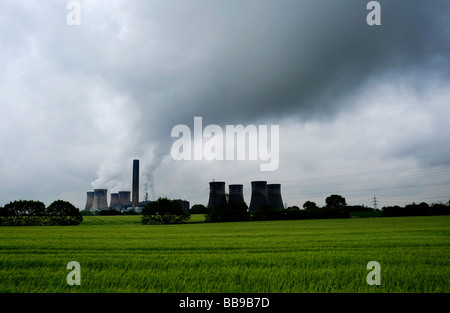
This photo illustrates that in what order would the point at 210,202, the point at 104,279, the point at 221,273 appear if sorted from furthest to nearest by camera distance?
the point at 210,202 → the point at 221,273 → the point at 104,279

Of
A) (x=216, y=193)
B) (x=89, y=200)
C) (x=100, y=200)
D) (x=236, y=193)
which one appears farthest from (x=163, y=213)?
(x=89, y=200)

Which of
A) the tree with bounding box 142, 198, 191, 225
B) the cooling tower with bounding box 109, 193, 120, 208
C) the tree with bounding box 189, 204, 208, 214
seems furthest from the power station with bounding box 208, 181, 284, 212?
the cooling tower with bounding box 109, 193, 120, 208

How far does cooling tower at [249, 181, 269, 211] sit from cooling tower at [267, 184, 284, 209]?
3263 millimetres

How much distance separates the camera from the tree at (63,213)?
51162 mm

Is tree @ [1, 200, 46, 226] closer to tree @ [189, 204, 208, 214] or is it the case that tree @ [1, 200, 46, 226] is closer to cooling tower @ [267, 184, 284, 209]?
cooling tower @ [267, 184, 284, 209]

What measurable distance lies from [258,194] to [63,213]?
41.3 m

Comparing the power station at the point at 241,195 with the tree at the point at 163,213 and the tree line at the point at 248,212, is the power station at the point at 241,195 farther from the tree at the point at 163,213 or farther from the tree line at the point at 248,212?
the tree at the point at 163,213

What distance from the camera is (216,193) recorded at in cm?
6988

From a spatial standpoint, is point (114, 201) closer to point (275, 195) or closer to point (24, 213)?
point (24, 213)
